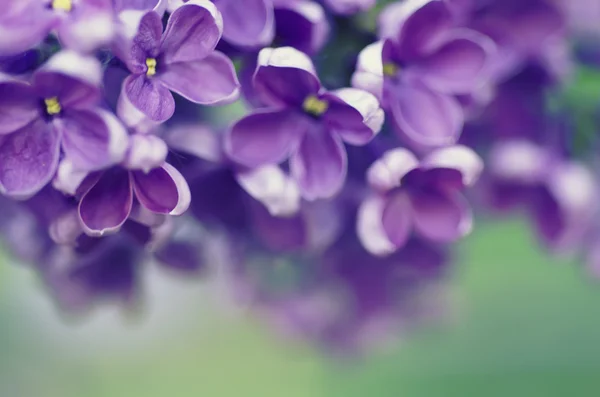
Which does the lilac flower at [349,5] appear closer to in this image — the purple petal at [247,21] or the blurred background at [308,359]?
the purple petal at [247,21]

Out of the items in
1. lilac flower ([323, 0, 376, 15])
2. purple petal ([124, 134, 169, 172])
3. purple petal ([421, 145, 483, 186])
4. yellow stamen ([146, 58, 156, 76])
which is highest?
lilac flower ([323, 0, 376, 15])

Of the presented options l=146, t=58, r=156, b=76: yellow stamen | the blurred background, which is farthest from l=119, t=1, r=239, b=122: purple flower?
the blurred background

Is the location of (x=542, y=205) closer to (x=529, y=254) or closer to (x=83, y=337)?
(x=529, y=254)

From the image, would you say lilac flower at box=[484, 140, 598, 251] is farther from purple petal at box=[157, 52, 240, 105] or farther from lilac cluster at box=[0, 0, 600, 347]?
purple petal at box=[157, 52, 240, 105]

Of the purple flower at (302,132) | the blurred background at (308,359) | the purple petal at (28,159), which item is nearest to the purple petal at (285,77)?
the purple flower at (302,132)

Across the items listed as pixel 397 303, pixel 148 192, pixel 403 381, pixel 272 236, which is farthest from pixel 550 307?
pixel 148 192

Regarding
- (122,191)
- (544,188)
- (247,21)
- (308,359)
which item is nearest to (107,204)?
(122,191)

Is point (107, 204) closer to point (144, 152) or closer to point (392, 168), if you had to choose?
point (144, 152)
